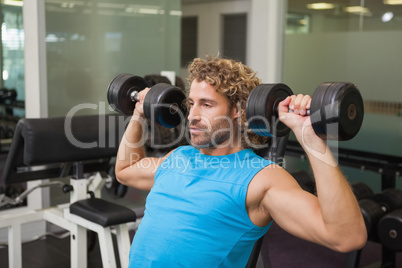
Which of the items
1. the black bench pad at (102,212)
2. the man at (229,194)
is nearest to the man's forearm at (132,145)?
the man at (229,194)

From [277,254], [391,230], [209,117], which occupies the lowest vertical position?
[277,254]

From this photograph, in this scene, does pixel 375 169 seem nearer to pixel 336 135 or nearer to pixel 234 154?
pixel 234 154

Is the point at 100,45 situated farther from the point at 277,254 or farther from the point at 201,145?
the point at 201,145

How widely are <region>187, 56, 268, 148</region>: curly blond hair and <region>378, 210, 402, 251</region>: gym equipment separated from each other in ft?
3.45

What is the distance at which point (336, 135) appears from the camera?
1014 mm

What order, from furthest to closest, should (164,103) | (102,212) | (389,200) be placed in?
(389,200), (102,212), (164,103)

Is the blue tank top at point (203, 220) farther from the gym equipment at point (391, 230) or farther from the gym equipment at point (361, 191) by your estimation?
the gym equipment at point (361, 191)

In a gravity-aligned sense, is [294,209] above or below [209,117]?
below

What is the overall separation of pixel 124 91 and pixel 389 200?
1492 millimetres

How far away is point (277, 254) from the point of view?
2855mm

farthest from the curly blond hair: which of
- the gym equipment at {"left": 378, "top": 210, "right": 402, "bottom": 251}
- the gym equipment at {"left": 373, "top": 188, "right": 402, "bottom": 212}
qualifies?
the gym equipment at {"left": 373, "top": 188, "right": 402, "bottom": 212}

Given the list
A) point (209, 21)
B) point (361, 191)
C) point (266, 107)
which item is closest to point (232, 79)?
point (266, 107)

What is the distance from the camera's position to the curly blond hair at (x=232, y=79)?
136 cm

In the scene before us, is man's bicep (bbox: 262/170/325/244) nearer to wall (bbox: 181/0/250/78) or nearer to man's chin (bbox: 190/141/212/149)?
man's chin (bbox: 190/141/212/149)
